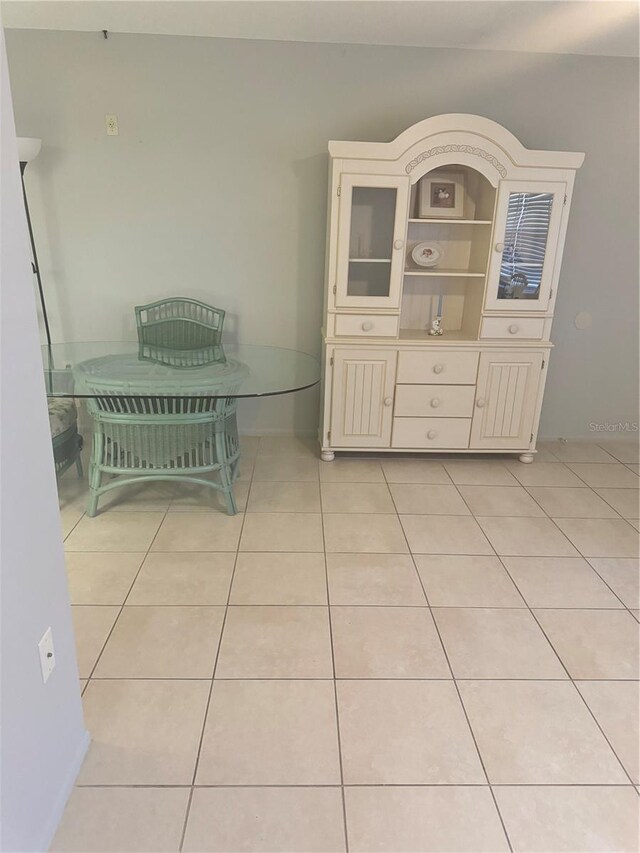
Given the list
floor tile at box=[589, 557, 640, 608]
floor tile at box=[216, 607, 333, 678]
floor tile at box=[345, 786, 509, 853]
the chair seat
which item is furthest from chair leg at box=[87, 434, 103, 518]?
floor tile at box=[589, 557, 640, 608]

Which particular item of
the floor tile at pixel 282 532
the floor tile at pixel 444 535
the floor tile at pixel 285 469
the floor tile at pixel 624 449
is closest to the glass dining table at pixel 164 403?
the floor tile at pixel 282 532

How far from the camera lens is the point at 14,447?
3.51 ft

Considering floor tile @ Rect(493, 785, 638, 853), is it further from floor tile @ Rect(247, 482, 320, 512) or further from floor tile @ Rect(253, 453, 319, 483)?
floor tile @ Rect(253, 453, 319, 483)

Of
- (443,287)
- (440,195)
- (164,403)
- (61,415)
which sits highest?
(440,195)

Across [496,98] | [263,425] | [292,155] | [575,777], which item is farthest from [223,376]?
[496,98]

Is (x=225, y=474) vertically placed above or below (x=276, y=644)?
above

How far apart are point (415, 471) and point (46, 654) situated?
2357mm

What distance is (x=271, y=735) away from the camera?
5.03ft

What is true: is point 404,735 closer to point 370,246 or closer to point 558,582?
point 558,582

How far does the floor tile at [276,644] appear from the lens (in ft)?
5.75

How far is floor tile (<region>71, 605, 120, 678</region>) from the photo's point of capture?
1.77m

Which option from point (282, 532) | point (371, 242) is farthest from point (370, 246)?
point (282, 532)

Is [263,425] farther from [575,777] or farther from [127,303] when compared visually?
[575,777]

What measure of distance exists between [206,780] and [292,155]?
121 inches
